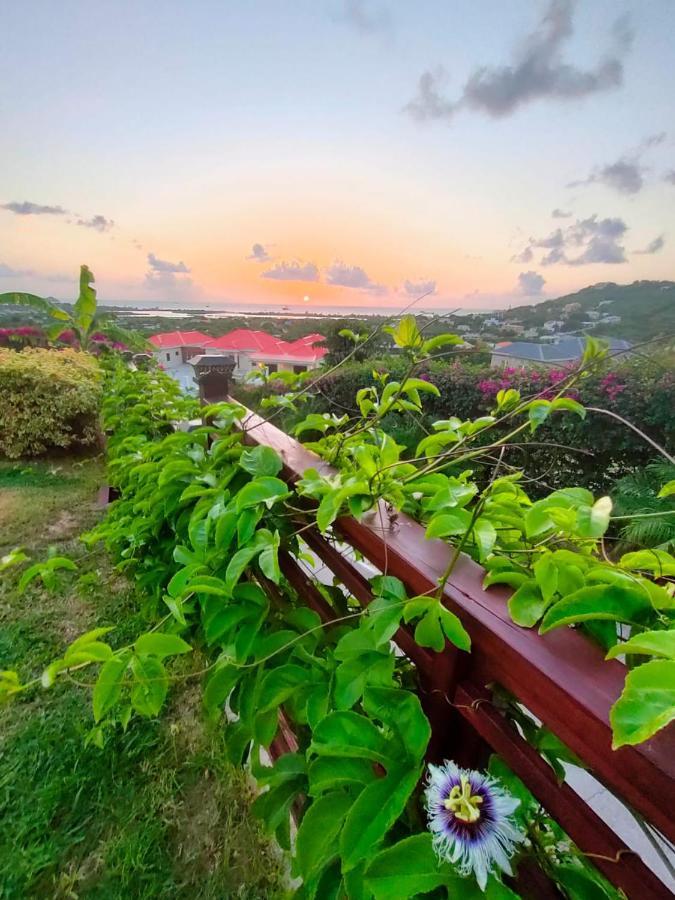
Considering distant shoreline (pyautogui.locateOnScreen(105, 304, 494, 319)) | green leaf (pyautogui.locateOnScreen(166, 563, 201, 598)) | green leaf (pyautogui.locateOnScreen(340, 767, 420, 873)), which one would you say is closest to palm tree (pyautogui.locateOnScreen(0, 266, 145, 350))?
distant shoreline (pyautogui.locateOnScreen(105, 304, 494, 319))

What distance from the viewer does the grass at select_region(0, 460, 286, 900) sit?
39.9 inches

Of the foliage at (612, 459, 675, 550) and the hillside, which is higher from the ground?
the hillside

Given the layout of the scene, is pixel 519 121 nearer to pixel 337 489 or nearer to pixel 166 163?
pixel 166 163

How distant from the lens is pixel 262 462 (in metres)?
0.86

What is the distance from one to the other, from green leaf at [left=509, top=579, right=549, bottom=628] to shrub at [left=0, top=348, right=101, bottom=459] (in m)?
4.57

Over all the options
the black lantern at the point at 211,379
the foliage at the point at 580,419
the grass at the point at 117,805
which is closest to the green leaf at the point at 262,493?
the grass at the point at 117,805

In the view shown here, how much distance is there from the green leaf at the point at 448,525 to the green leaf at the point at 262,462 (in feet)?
1.33

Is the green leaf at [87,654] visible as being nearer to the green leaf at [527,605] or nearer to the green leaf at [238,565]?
the green leaf at [238,565]

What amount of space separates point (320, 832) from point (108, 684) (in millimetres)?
363

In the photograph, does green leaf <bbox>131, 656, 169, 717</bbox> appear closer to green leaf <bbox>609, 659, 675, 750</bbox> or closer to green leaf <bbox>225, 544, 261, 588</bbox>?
green leaf <bbox>225, 544, 261, 588</bbox>

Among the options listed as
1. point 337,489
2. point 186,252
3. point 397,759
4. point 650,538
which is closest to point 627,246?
point 650,538

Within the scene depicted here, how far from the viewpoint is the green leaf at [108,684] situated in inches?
23.0

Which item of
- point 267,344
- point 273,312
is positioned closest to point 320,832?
point 273,312

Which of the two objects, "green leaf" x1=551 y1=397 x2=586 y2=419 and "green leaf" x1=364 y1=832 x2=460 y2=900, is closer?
"green leaf" x1=364 y1=832 x2=460 y2=900
